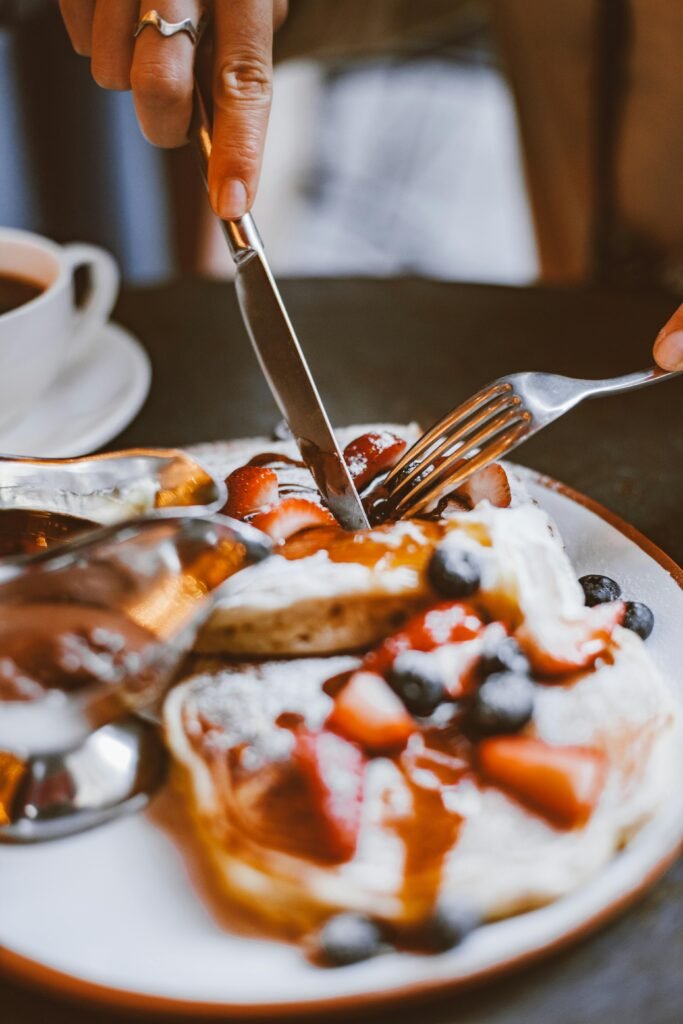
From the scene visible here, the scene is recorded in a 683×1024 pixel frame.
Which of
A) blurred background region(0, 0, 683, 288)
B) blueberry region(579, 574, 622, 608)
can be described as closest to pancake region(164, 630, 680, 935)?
blueberry region(579, 574, 622, 608)

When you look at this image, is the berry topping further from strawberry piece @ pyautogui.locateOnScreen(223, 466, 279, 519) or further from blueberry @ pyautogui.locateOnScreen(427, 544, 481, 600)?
strawberry piece @ pyautogui.locateOnScreen(223, 466, 279, 519)

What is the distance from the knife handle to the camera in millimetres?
1144

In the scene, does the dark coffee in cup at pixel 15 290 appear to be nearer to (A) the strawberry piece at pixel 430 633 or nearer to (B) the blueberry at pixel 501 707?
(A) the strawberry piece at pixel 430 633

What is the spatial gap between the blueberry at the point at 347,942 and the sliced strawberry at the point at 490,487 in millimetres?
558

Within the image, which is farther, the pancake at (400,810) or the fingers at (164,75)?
the fingers at (164,75)

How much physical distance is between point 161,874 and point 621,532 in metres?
0.69

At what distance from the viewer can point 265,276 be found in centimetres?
113

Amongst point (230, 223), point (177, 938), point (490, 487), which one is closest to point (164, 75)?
point (230, 223)

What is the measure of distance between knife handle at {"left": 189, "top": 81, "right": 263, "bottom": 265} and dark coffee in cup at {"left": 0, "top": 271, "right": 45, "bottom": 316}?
47cm

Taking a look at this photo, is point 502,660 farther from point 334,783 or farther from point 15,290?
point 15,290

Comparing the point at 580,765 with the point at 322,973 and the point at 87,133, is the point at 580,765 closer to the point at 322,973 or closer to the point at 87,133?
the point at 322,973

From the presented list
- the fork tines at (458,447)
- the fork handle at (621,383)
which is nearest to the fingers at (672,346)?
the fork handle at (621,383)

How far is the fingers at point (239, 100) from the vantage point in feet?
3.76

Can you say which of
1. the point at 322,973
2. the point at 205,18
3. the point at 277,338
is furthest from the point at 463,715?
the point at 205,18
